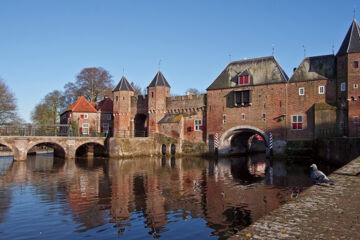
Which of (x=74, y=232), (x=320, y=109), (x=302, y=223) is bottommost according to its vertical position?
(x=74, y=232)

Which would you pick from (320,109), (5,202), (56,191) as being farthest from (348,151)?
(5,202)

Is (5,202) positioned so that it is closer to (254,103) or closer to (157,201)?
(157,201)

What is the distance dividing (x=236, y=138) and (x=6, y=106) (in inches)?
954

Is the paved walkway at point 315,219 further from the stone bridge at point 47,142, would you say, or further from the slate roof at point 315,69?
the stone bridge at point 47,142

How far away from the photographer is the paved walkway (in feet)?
14.5

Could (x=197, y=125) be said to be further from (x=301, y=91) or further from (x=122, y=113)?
(x=301, y=91)

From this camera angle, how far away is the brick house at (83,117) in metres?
37.0

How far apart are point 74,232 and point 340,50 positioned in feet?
82.7

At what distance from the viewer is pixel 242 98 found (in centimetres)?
2961

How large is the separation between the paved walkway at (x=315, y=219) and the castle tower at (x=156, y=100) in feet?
89.9

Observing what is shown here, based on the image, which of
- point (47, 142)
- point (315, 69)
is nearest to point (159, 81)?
point (47, 142)

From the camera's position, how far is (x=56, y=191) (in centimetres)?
1291

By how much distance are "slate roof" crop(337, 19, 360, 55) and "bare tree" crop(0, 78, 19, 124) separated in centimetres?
3152

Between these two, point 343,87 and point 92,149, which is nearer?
point 343,87
